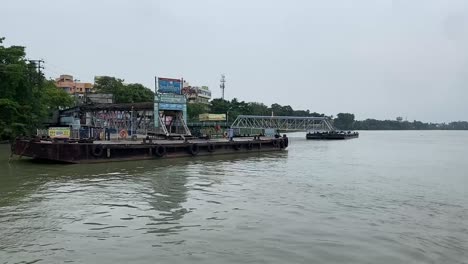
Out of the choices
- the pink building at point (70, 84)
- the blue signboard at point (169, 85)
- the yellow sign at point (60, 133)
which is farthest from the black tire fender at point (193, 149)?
the pink building at point (70, 84)

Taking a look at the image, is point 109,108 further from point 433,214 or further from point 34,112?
point 433,214

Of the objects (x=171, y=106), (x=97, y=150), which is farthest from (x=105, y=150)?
(x=171, y=106)

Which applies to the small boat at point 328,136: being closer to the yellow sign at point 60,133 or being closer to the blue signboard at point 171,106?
the blue signboard at point 171,106

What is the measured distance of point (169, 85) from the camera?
4222cm

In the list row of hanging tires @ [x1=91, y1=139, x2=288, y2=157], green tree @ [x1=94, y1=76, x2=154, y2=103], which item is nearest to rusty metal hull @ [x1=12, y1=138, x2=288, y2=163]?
row of hanging tires @ [x1=91, y1=139, x2=288, y2=157]

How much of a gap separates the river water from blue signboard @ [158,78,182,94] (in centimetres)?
2016

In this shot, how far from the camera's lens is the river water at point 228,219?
897cm

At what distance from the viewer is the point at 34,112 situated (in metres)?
52.4

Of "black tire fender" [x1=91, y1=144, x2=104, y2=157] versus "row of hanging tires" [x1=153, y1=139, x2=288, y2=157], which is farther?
"row of hanging tires" [x1=153, y1=139, x2=288, y2=157]

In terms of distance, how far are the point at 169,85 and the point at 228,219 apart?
31.5m

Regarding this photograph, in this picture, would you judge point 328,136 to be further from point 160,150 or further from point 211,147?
point 160,150

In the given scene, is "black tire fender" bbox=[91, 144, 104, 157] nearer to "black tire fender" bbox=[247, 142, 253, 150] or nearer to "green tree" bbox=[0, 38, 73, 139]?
"black tire fender" bbox=[247, 142, 253, 150]

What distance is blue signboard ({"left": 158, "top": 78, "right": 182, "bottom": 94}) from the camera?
4145cm

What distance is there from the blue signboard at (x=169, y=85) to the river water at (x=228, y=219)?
2016 cm
